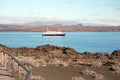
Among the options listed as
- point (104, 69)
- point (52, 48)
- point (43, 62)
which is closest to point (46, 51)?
point (52, 48)

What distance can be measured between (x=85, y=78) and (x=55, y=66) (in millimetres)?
6014

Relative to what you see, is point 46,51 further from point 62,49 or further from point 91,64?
point 91,64

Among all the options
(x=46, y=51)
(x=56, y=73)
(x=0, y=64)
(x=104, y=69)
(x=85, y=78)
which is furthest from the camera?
(x=46, y=51)

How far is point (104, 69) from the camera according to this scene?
2762 cm

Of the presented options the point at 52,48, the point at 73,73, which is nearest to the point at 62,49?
the point at 52,48

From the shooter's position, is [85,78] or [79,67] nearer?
[85,78]

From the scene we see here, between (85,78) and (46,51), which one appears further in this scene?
(46,51)

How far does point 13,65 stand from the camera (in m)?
15.5

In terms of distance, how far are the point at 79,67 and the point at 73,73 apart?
3.12 meters

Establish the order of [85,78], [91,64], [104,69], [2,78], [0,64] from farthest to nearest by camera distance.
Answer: [91,64], [104,69], [85,78], [0,64], [2,78]

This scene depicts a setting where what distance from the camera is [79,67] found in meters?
28.3

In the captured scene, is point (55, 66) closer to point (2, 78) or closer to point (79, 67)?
point (79, 67)

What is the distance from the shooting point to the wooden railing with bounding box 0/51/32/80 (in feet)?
45.9

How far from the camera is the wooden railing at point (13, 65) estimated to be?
1398cm
